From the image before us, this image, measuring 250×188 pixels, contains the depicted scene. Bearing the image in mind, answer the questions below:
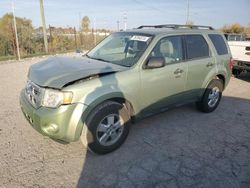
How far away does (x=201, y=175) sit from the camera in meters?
2.90

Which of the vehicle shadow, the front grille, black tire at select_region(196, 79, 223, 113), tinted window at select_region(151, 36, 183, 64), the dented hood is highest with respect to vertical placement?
tinted window at select_region(151, 36, 183, 64)

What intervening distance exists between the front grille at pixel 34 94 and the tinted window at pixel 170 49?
1861mm

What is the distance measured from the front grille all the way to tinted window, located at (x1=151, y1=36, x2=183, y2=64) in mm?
1861

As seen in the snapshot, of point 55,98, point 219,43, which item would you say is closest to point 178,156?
point 55,98

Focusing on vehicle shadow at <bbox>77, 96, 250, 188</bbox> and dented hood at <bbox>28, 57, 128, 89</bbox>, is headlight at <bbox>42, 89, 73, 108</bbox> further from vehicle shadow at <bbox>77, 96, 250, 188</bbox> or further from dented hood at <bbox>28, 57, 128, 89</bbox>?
vehicle shadow at <bbox>77, 96, 250, 188</bbox>

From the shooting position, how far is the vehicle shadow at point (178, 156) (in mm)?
2805

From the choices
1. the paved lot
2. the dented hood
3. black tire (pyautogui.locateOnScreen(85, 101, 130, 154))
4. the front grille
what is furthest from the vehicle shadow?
the dented hood

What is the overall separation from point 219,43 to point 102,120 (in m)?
3.33

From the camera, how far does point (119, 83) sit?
320 cm

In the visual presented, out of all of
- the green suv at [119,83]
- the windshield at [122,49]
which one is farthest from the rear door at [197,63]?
the windshield at [122,49]

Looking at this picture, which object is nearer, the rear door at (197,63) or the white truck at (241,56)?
the rear door at (197,63)

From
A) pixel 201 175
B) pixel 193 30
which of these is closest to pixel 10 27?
pixel 193 30

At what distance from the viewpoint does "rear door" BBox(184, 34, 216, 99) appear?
422 cm

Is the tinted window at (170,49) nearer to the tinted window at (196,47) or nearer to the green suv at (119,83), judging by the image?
the green suv at (119,83)
